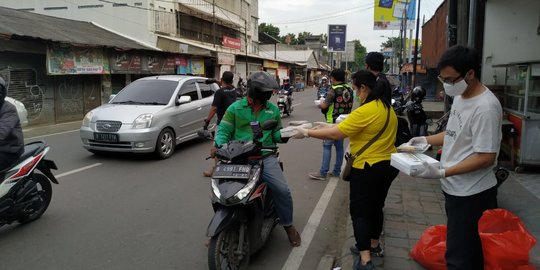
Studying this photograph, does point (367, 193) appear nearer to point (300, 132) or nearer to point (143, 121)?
point (300, 132)

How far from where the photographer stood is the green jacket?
12.7ft

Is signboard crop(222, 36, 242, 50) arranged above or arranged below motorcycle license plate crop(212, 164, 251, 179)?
above

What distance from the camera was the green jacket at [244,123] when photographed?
3857 mm

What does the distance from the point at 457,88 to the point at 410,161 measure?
0.52 m

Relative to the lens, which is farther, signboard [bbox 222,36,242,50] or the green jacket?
signboard [bbox 222,36,242,50]

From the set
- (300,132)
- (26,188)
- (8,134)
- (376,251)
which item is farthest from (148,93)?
(376,251)

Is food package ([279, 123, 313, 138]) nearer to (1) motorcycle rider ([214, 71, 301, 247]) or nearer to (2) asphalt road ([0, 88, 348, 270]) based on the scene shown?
(1) motorcycle rider ([214, 71, 301, 247])

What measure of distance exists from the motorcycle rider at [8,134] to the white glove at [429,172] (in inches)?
150

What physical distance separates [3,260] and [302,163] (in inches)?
213

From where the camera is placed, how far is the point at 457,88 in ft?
8.34

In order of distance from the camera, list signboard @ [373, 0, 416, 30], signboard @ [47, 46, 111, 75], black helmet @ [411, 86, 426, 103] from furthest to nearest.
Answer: signboard @ [373, 0, 416, 30] < signboard @ [47, 46, 111, 75] < black helmet @ [411, 86, 426, 103]

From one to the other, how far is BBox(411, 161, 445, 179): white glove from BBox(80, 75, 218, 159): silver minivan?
6091 millimetres

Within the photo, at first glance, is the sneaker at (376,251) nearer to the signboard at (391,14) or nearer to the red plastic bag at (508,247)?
the red plastic bag at (508,247)

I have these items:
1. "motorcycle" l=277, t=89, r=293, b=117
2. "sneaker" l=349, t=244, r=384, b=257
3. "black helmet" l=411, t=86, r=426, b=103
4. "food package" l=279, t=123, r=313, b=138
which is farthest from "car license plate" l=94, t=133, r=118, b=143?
"motorcycle" l=277, t=89, r=293, b=117
